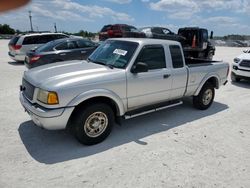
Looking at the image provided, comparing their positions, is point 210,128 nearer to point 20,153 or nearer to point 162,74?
point 162,74

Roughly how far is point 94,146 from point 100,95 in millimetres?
879

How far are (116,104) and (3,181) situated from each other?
2087 millimetres

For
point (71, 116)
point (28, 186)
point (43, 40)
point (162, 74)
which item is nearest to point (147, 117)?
point (162, 74)

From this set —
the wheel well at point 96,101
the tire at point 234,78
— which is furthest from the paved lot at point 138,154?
the tire at point 234,78

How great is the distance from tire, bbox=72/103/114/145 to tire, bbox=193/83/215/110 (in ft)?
8.68

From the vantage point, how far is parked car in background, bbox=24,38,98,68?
9238 millimetres

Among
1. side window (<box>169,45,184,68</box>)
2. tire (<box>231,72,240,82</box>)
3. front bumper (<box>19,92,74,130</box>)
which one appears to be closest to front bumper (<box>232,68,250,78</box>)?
tire (<box>231,72,240,82</box>)

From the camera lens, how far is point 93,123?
417 cm

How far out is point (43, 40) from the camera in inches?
521

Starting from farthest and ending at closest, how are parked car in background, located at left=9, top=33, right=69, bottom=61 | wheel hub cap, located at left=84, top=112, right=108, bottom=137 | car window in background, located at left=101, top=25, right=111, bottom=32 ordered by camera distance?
1. car window in background, located at left=101, top=25, right=111, bottom=32
2. parked car in background, located at left=9, top=33, right=69, bottom=61
3. wheel hub cap, located at left=84, top=112, right=108, bottom=137

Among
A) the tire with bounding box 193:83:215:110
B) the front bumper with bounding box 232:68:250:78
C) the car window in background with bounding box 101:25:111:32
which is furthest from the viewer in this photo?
the car window in background with bounding box 101:25:111:32

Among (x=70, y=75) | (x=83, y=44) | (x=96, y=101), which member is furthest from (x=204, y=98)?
(x=83, y=44)

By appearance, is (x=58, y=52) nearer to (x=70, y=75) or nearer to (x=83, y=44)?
(x=83, y=44)

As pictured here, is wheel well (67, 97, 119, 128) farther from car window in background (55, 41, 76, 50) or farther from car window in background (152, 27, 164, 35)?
car window in background (152, 27, 164, 35)
